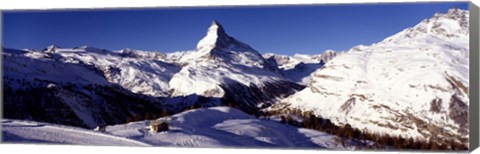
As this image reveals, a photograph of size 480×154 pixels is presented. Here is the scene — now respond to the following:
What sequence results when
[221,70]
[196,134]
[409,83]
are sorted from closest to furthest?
[409,83] < [196,134] < [221,70]

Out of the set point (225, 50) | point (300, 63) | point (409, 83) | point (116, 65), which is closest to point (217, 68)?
point (225, 50)

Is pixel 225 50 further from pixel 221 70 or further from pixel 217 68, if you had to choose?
pixel 221 70

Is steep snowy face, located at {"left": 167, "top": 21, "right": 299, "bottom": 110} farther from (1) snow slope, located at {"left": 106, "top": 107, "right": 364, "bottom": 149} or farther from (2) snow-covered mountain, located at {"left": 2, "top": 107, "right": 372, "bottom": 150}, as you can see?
(2) snow-covered mountain, located at {"left": 2, "top": 107, "right": 372, "bottom": 150}

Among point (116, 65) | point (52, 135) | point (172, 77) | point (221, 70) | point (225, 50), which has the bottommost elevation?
point (52, 135)

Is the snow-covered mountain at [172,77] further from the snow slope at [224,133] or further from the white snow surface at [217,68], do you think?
the snow slope at [224,133]

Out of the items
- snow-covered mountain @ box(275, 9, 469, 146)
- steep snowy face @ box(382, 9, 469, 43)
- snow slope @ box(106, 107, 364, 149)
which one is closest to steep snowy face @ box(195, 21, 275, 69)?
snow slope @ box(106, 107, 364, 149)

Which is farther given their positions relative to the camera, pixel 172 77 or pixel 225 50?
pixel 172 77

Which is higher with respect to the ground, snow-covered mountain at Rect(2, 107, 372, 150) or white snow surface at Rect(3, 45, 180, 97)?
white snow surface at Rect(3, 45, 180, 97)
